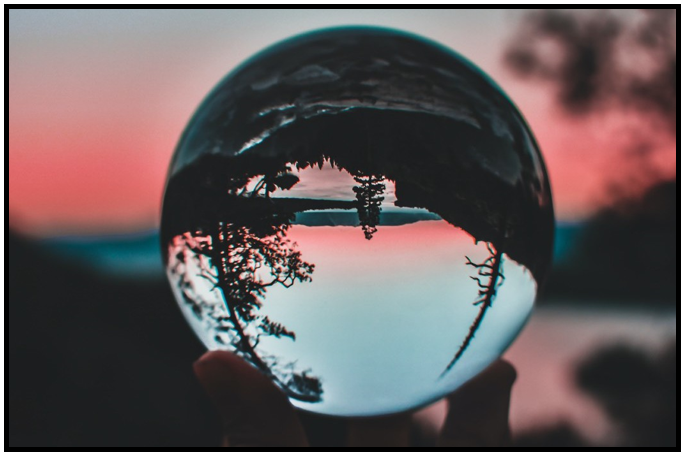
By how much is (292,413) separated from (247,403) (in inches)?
5.0

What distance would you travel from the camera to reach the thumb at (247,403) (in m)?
1.53

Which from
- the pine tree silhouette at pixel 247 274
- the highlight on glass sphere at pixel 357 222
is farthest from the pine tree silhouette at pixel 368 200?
the pine tree silhouette at pixel 247 274

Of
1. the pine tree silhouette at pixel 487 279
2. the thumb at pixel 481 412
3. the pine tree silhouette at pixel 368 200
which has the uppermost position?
the pine tree silhouette at pixel 368 200

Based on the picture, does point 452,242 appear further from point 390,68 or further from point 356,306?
point 390,68

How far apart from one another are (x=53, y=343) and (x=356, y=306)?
6.79m

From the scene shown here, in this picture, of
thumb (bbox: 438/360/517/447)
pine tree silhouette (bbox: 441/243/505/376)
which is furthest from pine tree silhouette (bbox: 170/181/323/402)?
thumb (bbox: 438/360/517/447)

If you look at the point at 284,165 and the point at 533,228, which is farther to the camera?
the point at 533,228

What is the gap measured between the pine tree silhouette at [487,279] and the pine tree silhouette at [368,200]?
22 centimetres

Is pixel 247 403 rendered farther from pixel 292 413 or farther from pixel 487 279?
pixel 487 279

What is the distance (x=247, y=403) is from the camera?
1.60 m

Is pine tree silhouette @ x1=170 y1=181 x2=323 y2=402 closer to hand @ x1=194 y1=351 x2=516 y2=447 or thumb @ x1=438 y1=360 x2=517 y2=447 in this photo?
hand @ x1=194 y1=351 x2=516 y2=447

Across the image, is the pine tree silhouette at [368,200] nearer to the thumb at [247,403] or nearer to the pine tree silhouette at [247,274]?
the pine tree silhouette at [247,274]

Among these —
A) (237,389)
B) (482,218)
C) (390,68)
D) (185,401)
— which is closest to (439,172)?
(482,218)

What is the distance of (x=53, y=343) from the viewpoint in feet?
22.7
